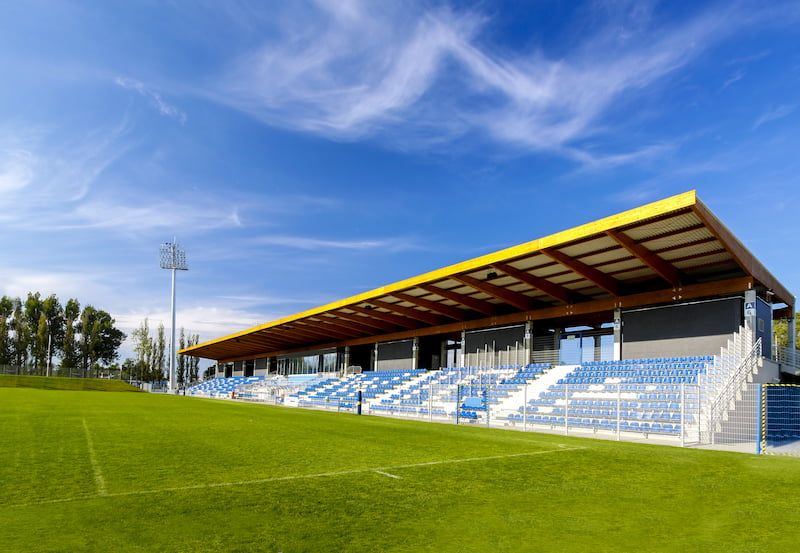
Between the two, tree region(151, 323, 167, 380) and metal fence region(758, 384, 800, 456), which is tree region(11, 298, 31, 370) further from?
metal fence region(758, 384, 800, 456)

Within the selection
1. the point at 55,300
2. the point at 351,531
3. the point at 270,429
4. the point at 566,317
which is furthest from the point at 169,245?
the point at 351,531

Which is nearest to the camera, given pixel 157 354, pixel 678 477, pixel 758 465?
pixel 678 477

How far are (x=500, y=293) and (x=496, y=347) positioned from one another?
5.21m

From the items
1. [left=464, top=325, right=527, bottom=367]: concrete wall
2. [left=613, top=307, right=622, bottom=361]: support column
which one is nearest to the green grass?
[left=464, top=325, right=527, bottom=367]: concrete wall

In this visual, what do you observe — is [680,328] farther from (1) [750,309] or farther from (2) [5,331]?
(2) [5,331]

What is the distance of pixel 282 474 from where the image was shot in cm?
771

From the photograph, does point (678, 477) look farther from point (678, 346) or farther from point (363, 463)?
point (678, 346)

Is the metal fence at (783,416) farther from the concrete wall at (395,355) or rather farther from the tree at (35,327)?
the tree at (35,327)

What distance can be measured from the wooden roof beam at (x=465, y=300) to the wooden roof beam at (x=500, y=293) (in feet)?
7.70

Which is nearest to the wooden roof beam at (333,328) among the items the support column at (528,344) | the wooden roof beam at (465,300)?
the wooden roof beam at (465,300)

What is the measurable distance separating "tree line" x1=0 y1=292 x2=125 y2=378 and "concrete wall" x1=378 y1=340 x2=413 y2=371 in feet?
165

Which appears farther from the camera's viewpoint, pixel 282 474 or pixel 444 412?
pixel 444 412

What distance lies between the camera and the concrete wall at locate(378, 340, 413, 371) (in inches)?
1569

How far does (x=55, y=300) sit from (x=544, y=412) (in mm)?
89953
